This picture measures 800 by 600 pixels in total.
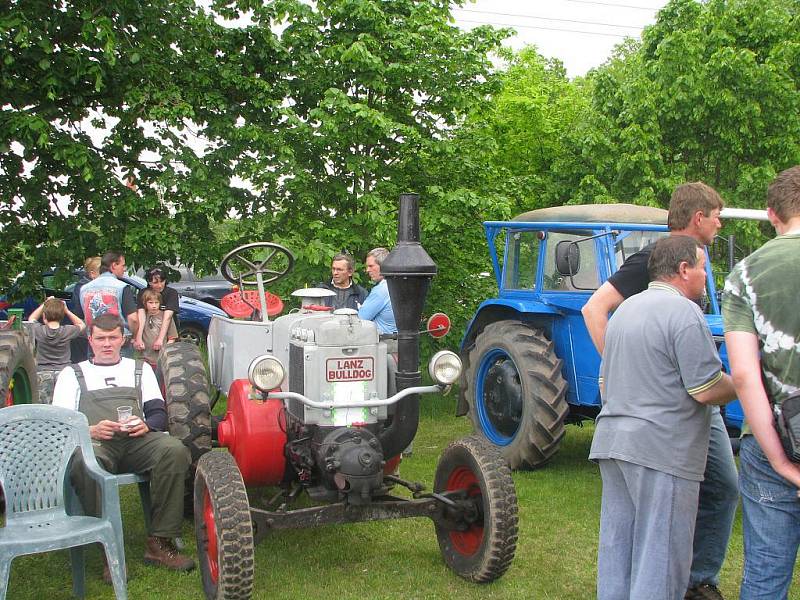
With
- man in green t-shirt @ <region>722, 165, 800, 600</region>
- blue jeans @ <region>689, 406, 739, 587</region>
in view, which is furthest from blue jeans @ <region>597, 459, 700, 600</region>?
blue jeans @ <region>689, 406, 739, 587</region>

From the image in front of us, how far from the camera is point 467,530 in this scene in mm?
4199

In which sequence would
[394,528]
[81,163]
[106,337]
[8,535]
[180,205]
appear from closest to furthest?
[8,535], [106,337], [394,528], [81,163], [180,205]

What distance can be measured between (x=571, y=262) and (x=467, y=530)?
6.86 feet

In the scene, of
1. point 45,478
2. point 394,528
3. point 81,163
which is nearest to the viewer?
point 45,478

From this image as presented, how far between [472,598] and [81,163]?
5.77m

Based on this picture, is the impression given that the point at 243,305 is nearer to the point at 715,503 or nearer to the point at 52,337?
the point at 52,337

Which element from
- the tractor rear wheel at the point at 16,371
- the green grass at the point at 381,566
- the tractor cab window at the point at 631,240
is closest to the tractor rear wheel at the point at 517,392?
the green grass at the point at 381,566

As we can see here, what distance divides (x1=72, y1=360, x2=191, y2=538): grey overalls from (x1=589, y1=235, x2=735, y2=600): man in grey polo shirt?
89.0 inches

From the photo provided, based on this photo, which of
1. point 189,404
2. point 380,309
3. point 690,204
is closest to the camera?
point 690,204

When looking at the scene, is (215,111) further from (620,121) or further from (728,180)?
(728,180)

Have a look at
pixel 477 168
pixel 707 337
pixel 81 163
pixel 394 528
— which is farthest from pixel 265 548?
pixel 477 168

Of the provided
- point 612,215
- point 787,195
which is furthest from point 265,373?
point 612,215

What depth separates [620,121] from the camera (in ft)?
42.3

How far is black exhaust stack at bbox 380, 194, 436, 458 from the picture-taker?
3695 millimetres
